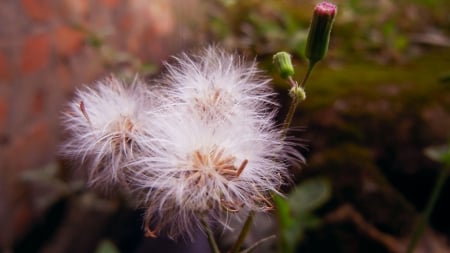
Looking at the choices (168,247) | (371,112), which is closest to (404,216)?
(371,112)

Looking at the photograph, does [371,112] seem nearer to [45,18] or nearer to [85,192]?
[85,192]

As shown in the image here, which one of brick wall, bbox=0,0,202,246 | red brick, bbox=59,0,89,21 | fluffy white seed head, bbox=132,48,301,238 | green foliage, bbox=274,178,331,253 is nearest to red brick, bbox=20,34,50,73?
brick wall, bbox=0,0,202,246

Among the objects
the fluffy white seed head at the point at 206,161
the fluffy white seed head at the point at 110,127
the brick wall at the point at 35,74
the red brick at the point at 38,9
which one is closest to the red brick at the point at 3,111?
the brick wall at the point at 35,74

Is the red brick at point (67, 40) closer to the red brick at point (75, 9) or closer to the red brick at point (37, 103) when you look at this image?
the red brick at point (75, 9)

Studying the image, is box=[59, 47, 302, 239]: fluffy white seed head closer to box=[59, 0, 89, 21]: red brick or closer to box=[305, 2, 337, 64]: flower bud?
box=[305, 2, 337, 64]: flower bud

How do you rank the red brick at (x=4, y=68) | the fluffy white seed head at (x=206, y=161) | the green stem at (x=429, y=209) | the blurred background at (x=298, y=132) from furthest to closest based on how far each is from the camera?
the red brick at (x=4, y=68)
the blurred background at (x=298, y=132)
the green stem at (x=429, y=209)
the fluffy white seed head at (x=206, y=161)

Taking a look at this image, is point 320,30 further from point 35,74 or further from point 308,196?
point 35,74
